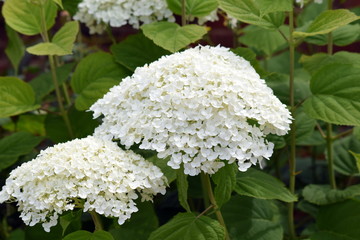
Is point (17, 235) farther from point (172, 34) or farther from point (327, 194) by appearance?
point (327, 194)

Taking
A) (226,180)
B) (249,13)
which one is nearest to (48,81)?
(249,13)

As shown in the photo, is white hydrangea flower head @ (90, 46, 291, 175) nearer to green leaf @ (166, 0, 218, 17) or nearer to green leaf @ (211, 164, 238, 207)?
green leaf @ (211, 164, 238, 207)

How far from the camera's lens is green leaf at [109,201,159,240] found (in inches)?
47.7

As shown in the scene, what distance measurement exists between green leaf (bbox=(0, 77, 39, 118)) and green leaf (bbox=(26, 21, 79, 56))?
12cm

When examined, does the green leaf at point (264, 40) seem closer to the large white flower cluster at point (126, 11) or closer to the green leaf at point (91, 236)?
the large white flower cluster at point (126, 11)

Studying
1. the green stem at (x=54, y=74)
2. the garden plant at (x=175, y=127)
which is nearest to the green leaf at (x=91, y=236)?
the garden plant at (x=175, y=127)

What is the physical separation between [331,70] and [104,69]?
548 mm

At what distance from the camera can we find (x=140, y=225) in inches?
49.3

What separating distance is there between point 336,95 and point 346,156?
0.43 meters

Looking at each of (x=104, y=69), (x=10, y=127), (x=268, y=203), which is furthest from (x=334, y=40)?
(x=10, y=127)

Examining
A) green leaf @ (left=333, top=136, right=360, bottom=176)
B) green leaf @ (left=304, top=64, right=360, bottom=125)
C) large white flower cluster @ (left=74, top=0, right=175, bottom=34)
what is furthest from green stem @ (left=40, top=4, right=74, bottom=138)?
green leaf @ (left=333, top=136, right=360, bottom=176)

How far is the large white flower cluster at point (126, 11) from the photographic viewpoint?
1395 millimetres

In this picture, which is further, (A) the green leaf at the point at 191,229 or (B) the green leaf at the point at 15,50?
(B) the green leaf at the point at 15,50

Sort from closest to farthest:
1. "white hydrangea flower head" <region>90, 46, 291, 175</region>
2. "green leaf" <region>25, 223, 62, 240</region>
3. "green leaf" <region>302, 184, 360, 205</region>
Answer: "white hydrangea flower head" <region>90, 46, 291, 175</region>
"green leaf" <region>25, 223, 62, 240</region>
"green leaf" <region>302, 184, 360, 205</region>
